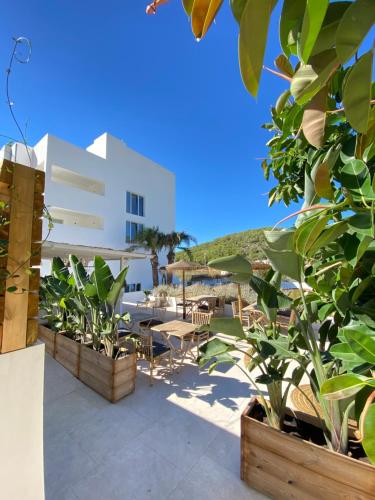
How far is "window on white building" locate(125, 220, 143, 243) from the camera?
19.7 metres

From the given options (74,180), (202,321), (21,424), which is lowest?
(202,321)

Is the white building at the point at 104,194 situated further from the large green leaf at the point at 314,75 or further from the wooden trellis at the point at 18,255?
the large green leaf at the point at 314,75

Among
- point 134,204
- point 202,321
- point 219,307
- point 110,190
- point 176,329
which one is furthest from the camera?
point 134,204

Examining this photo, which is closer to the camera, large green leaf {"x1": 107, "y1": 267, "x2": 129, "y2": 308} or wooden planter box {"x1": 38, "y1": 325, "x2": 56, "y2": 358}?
large green leaf {"x1": 107, "y1": 267, "x2": 129, "y2": 308}

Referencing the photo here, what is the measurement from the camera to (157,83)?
917cm

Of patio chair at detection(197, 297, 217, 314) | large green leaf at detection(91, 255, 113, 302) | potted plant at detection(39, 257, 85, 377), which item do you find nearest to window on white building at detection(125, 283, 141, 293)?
patio chair at detection(197, 297, 217, 314)

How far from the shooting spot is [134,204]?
20688mm

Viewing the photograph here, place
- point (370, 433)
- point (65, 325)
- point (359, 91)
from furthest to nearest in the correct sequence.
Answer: point (65, 325) < point (370, 433) < point (359, 91)

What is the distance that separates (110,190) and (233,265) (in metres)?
18.9

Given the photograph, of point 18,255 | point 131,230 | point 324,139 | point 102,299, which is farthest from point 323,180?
point 131,230

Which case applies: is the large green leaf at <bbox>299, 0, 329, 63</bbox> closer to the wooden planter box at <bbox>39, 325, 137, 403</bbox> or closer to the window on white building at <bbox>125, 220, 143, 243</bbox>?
the wooden planter box at <bbox>39, 325, 137, 403</bbox>

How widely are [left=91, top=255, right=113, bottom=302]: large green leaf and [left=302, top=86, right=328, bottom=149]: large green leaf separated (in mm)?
3781

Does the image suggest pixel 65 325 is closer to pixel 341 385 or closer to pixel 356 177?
pixel 341 385

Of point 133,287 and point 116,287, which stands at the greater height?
point 116,287
